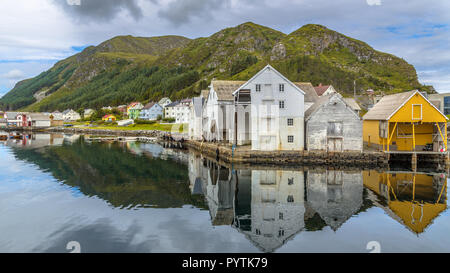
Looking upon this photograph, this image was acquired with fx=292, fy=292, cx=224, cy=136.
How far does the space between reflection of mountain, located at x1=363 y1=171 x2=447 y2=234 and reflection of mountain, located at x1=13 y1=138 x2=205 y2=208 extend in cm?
1201

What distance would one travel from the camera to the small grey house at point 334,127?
32125mm

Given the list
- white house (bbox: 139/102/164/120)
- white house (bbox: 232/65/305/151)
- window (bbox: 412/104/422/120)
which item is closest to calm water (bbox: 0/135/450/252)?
white house (bbox: 232/65/305/151)

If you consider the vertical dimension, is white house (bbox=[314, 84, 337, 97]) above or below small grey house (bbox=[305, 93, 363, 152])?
above

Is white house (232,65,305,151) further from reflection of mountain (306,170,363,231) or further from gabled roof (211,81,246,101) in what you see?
gabled roof (211,81,246,101)

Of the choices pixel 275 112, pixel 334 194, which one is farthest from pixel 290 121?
pixel 334 194

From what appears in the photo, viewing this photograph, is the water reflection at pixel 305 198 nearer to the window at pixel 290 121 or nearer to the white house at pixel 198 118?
the window at pixel 290 121

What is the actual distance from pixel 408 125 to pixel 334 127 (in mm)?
9741

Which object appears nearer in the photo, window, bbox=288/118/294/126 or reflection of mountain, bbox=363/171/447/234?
reflection of mountain, bbox=363/171/447/234

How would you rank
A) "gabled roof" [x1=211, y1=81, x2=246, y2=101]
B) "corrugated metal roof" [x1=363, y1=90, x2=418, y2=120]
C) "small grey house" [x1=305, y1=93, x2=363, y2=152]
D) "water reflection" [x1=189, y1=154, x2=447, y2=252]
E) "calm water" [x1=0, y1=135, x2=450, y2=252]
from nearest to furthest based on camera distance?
"calm water" [x1=0, y1=135, x2=450, y2=252] < "water reflection" [x1=189, y1=154, x2=447, y2=252] < "corrugated metal roof" [x1=363, y1=90, x2=418, y2=120] < "small grey house" [x1=305, y1=93, x2=363, y2=152] < "gabled roof" [x1=211, y1=81, x2=246, y2=101]

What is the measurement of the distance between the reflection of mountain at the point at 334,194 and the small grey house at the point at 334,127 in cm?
418

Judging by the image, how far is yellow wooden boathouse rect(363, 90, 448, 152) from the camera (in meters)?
31.7

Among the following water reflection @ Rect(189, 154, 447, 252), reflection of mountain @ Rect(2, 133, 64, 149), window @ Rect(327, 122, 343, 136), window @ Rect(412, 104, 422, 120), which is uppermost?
window @ Rect(412, 104, 422, 120)
